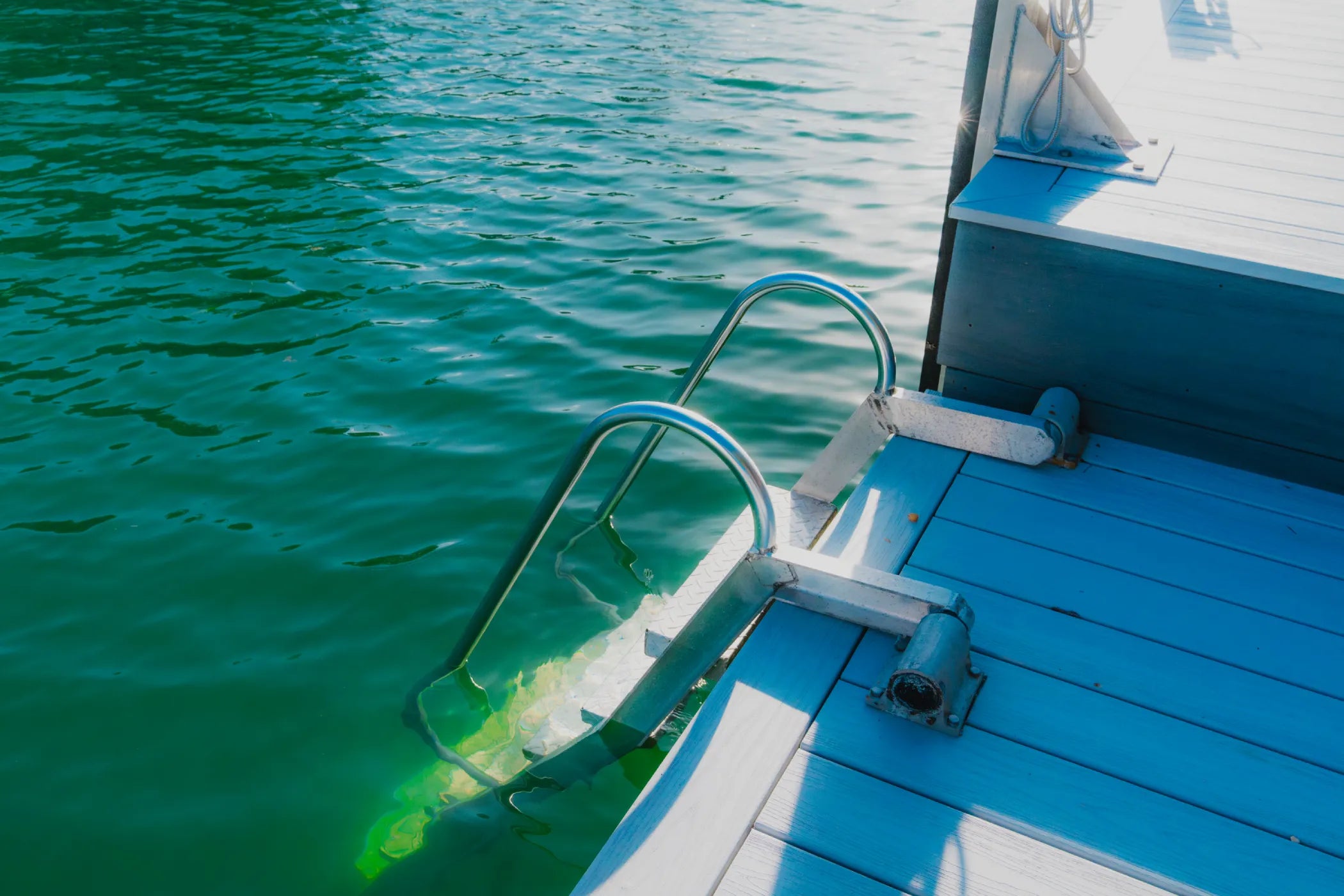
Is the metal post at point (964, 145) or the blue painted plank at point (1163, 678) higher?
the metal post at point (964, 145)

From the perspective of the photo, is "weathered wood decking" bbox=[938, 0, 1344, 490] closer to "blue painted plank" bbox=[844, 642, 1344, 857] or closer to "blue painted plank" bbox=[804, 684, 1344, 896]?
"blue painted plank" bbox=[844, 642, 1344, 857]

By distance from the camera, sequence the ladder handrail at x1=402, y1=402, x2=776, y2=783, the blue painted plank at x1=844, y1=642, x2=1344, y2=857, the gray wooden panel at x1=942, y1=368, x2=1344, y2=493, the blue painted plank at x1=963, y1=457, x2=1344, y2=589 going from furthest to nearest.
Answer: the gray wooden panel at x1=942, y1=368, x2=1344, y2=493 → the blue painted plank at x1=963, y1=457, x2=1344, y2=589 → the ladder handrail at x1=402, y1=402, x2=776, y2=783 → the blue painted plank at x1=844, y1=642, x2=1344, y2=857

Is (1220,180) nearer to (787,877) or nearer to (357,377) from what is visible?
(787,877)

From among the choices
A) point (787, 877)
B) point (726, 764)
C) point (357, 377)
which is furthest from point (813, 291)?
point (357, 377)

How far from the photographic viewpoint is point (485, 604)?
2.87 m

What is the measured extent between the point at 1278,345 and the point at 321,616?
10.8ft

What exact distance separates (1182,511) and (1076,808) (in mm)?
1112

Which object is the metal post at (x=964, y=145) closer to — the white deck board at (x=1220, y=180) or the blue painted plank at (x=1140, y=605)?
the white deck board at (x=1220, y=180)

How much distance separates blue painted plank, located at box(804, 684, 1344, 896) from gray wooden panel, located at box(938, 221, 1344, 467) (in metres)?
1.32

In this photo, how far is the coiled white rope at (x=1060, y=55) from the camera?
285 centimetres

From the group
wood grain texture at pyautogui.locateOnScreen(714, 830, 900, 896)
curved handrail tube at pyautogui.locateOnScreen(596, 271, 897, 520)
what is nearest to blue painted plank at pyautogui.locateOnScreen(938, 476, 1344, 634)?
curved handrail tube at pyautogui.locateOnScreen(596, 271, 897, 520)

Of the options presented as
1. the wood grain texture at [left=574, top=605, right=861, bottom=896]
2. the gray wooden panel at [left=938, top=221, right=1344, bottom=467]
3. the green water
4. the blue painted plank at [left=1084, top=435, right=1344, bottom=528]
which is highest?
the gray wooden panel at [left=938, top=221, right=1344, bottom=467]

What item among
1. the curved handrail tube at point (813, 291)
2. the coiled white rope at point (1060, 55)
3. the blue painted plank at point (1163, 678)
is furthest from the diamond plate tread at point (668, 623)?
A: the coiled white rope at point (1060, 55)

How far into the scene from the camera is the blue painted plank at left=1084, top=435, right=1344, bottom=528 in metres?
2.68
